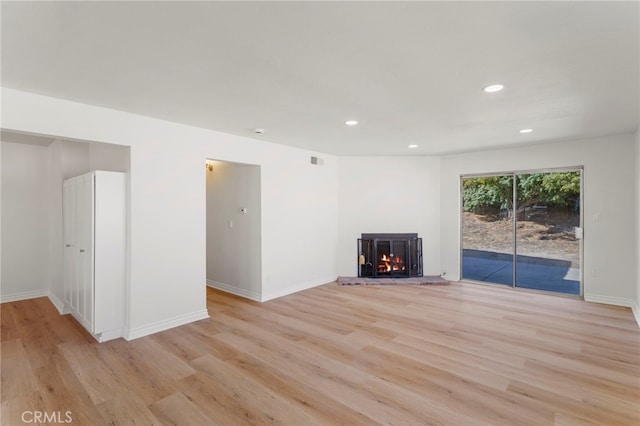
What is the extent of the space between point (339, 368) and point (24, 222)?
5.28 m

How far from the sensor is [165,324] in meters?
3.71

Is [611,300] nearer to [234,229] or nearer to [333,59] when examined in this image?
[333,59]

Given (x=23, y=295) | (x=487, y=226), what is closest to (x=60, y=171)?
(x=23, y=295)

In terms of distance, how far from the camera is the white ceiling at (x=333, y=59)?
1676 millimetres

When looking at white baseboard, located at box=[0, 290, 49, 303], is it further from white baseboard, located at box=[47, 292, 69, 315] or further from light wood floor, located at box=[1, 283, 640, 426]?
light wood floor, located at box=[1, 283, 640, 426]

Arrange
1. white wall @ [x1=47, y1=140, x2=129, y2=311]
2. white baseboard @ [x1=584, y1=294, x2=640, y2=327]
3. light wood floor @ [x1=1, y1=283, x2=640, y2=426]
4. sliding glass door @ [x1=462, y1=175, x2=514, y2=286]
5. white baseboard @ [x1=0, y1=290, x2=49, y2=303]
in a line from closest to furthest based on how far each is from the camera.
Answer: light wood floor @ [x1=1, y1=283, x2=640, y2=426]
white wall @ [x1=47, y1=140, x2=129, y2=311]
white baseboard @ [x1=584, y1=294, x2=640, y2=327]
white baseboard @ [x1=0, y1=290, x2=49, y2=303]
sliding glass door @ [x1=462, y1=175, x2=514, y2=286]

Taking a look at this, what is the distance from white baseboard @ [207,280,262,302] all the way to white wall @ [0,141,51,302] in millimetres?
2506

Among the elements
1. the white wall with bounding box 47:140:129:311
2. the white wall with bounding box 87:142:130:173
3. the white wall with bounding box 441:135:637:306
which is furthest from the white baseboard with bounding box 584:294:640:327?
the white wall with bounding box 47:140:129:311

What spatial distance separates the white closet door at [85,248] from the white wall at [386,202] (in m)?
4.04

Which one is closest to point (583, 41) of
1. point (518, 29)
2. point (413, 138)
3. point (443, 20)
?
point (518, 29)

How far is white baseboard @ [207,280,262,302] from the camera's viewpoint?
16.0 ft

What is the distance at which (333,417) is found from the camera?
6.98ft

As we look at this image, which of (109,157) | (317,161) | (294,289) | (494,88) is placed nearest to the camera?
(494,88)

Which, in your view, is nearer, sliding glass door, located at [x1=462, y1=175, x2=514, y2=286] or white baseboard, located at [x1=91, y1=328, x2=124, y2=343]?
white baseboard, located at [x1=91, y1=328, x2=124, y2=343]
